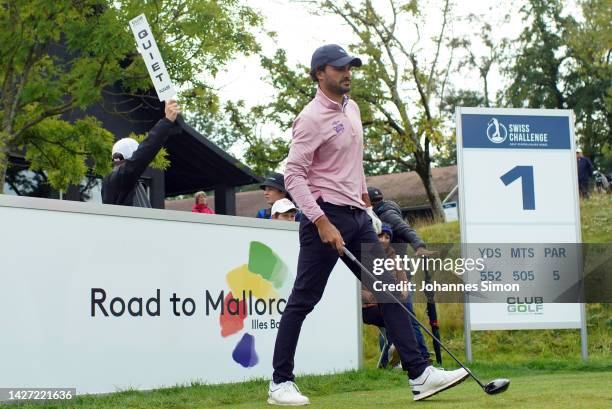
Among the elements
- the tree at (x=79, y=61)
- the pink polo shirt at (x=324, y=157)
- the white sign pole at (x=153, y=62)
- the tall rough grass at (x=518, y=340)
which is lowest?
the tall rough grass at (x=518, y=340)

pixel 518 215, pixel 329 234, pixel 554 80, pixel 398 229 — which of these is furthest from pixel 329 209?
pixel 554 80

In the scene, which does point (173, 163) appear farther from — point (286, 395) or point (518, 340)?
point (286, 395)

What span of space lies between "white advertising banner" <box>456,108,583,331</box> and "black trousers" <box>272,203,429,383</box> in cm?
458

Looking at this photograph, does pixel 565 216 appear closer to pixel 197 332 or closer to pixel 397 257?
pixel 397 257

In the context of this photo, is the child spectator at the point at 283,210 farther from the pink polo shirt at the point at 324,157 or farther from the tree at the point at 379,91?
the tree at the point at 379,91

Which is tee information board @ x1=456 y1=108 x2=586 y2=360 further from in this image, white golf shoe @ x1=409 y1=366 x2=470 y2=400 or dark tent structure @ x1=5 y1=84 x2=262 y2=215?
dark tent structure @ x1=5 y1=84 x2=262 y2=215

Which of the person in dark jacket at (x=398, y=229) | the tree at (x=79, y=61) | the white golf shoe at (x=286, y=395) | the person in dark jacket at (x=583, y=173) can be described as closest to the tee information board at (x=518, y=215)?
the person in dark jacket at (x=398, y=229)

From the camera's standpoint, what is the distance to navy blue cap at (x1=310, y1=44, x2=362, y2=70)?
5.75 meters

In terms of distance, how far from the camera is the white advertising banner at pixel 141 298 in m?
6.25

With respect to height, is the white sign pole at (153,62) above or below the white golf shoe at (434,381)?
above

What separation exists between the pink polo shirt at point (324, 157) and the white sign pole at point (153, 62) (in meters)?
2.05

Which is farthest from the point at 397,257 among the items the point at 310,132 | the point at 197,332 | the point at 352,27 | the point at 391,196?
the point at 391,196

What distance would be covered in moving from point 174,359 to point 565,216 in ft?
17.2

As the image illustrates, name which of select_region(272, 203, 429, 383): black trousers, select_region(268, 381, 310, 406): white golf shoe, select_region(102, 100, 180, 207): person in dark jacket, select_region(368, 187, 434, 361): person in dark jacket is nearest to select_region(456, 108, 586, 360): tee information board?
select_region(368, 187, 434, 361): person in dark jacket
